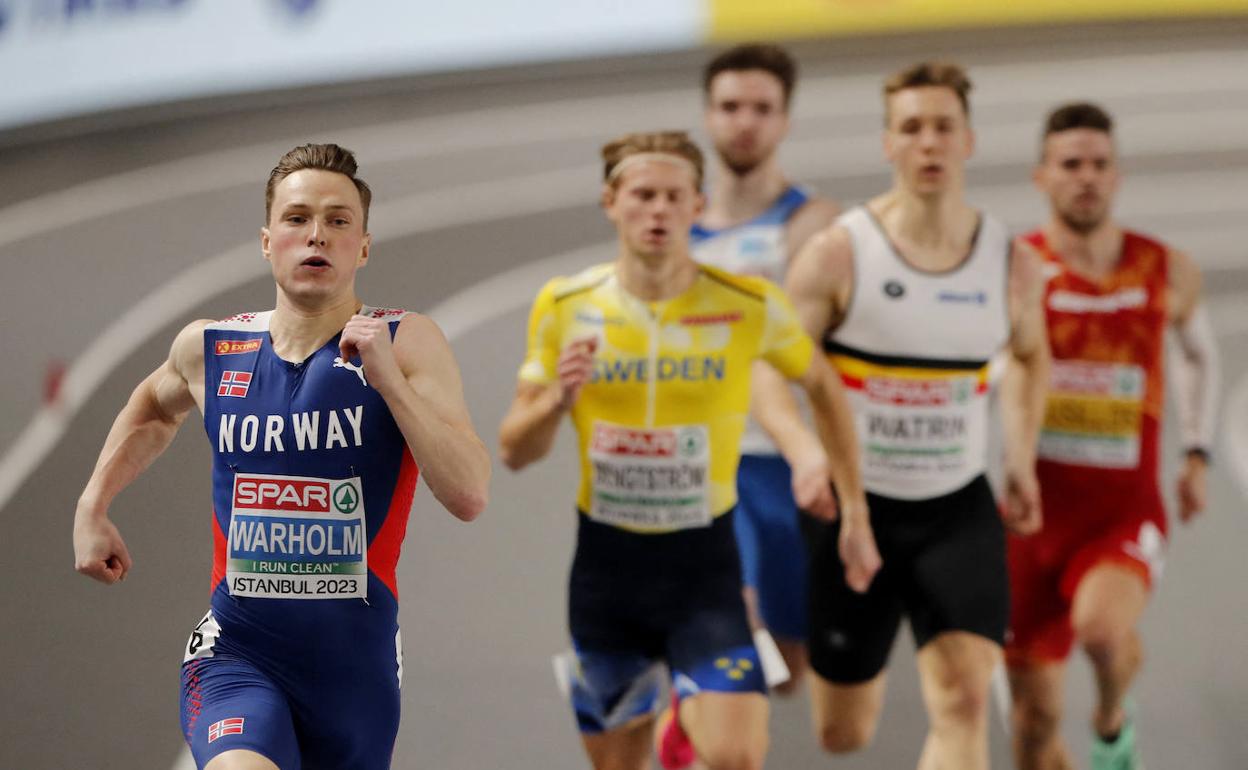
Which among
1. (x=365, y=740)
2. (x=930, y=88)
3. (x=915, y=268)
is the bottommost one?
(x=365, y=740)

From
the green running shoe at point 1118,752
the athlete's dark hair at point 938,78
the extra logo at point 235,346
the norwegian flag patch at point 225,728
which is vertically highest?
the athlete's dark hair at point 938,78

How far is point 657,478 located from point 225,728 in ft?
6.33

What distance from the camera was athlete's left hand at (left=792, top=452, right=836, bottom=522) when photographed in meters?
5.36

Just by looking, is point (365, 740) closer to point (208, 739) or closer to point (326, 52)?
point (208, 739)

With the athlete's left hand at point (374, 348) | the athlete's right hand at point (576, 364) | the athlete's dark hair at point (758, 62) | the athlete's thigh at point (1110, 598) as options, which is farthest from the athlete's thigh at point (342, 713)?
the athlete's dark hair at point (758, 62)

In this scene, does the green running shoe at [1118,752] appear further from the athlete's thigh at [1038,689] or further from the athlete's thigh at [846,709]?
the athlete's thigh at [846,709]

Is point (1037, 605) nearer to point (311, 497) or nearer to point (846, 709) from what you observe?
point (846, 709)

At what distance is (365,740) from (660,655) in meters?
1.46

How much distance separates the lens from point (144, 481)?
26.5 ft

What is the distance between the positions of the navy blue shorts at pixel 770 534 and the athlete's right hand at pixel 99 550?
9.97 feet

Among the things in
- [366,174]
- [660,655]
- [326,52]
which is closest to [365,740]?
[660,655]

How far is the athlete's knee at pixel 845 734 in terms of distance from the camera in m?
6.59

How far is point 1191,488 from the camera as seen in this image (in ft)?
22.9

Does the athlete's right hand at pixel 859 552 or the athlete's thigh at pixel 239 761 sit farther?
the athlete's right hand at pixel 859 552
